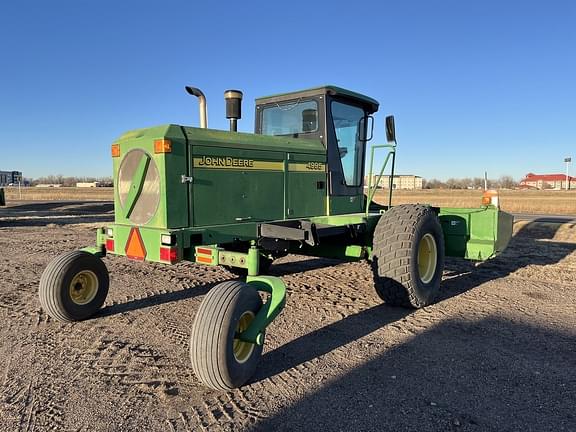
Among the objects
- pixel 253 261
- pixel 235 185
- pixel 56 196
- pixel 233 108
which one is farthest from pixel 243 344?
pixel 56 196

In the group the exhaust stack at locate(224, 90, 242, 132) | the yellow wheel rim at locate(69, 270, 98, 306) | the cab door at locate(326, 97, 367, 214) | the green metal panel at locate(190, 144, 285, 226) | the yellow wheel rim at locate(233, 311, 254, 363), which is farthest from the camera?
the cab door at locate(326, 97, 367, 214)

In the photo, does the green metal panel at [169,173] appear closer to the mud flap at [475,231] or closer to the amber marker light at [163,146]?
the amber marker light at [163,146]

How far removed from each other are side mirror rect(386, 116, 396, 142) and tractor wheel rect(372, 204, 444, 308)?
0.94 meters

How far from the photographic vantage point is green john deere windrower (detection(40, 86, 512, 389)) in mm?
3496

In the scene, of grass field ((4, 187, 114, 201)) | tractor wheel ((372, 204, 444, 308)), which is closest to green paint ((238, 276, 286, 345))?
tractor wheel ((372, 204, 444, 308))

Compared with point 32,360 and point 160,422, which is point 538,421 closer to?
point 160,422

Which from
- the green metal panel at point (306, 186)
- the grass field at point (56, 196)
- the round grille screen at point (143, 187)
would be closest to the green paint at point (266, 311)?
the round grille screen at point (143, 187)

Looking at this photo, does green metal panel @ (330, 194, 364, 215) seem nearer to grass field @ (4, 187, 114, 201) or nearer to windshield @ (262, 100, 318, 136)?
windshield @ (262, 100, 318, 136)

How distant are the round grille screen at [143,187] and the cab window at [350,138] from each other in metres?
2.63

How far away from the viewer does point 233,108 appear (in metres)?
5.26

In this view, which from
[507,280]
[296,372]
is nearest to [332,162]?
[296,372]

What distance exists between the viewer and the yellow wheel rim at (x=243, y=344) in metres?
3.41

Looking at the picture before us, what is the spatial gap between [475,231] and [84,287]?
5.39 meters

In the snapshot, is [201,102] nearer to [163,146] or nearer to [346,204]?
[163,146]
